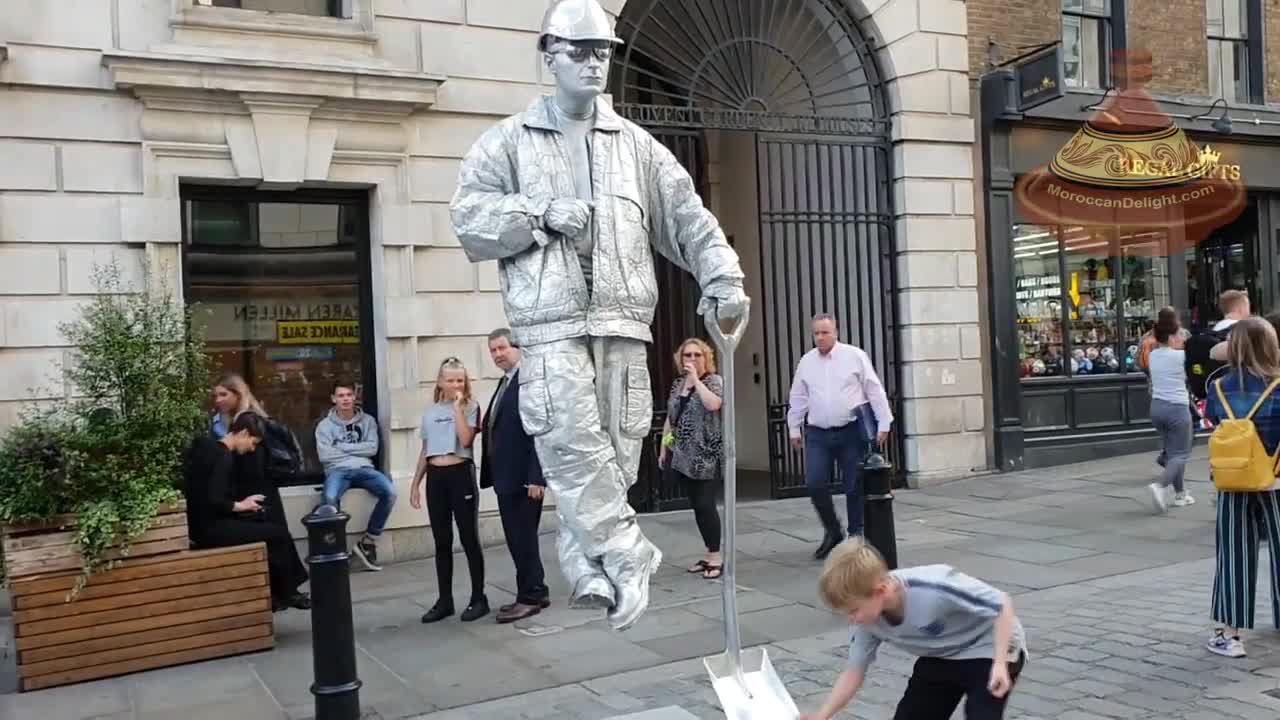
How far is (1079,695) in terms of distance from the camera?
5.17 meters

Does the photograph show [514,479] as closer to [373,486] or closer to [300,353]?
[373,486]

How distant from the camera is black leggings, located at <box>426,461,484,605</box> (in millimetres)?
7348

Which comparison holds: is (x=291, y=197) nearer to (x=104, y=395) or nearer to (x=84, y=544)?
(x=104, y=395)

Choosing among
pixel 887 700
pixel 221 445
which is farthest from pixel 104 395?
pixel 887 700

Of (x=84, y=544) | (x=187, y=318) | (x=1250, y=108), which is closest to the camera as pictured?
(x=84, y=544)

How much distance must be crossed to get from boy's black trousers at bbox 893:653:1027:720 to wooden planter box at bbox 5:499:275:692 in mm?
4279

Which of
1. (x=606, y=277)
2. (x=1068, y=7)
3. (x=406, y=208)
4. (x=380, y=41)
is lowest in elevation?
(x=606, y=277)

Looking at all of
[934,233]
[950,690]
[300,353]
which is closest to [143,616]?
[300,353]

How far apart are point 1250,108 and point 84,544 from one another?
14.3 meters

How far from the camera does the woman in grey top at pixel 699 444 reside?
26.3ft

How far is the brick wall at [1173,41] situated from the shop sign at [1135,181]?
0.72 ft

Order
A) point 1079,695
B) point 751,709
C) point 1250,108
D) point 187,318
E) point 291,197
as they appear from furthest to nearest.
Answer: point 1250,108, point 291,197, point 187,318, point 1079,695, point 751,709

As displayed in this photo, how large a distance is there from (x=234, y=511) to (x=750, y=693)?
432 centimetres

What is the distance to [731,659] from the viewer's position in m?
3.92
